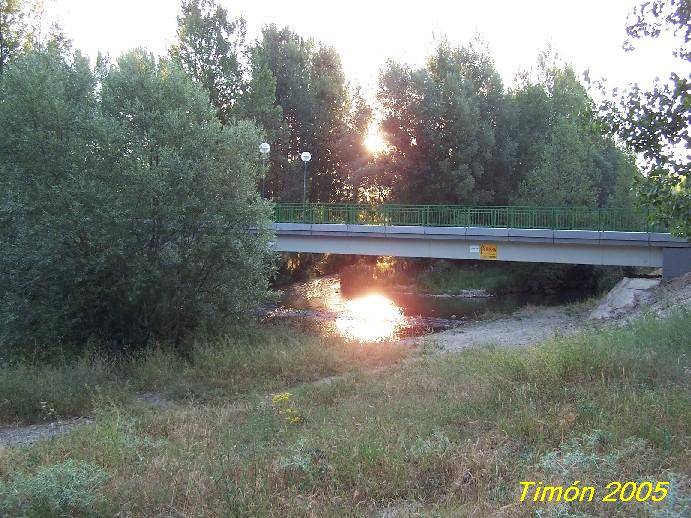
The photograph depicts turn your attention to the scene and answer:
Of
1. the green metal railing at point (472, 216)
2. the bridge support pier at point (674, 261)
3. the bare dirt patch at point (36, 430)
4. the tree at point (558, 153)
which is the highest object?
the tree at point (558, 153)

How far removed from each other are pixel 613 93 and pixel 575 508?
555 centimetres

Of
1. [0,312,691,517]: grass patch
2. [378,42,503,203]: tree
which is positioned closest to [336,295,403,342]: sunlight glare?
[378,42,503,203]: tree

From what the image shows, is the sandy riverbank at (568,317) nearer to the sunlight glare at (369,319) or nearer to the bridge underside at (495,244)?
the bridge underside at (495,244)

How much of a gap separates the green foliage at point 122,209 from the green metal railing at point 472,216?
10.5 metres

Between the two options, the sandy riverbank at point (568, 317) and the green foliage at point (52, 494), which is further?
the sandy riverbank at point (568, 317)

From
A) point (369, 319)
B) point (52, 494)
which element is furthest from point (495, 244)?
point (52, 494)

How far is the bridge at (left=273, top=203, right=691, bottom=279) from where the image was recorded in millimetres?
22641

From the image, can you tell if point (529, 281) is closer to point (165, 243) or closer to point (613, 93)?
point (165, 243)

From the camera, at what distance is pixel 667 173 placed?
23.7 feet

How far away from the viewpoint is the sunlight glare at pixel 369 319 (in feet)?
73.6

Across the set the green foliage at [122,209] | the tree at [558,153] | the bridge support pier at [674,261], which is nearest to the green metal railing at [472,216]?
the bridge support pier at [674,261]

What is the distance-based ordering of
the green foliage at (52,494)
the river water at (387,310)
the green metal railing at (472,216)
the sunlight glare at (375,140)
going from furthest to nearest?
the sunlight glare at (375,140) < the river water at (387,310) < the green metal railing at (472,216) < the green foliage at (52,494)

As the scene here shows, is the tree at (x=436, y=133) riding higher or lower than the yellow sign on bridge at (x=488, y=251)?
higher

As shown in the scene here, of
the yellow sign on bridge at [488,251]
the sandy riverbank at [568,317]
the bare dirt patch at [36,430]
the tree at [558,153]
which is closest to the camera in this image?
the bare dirt patch at [36,430]
